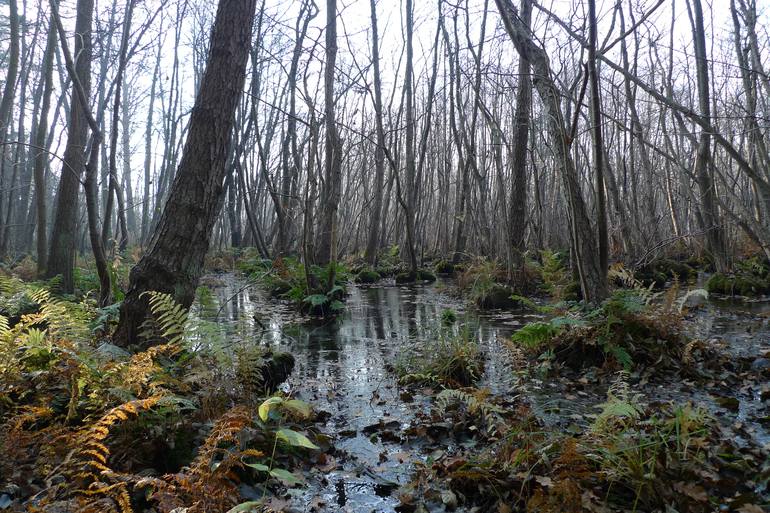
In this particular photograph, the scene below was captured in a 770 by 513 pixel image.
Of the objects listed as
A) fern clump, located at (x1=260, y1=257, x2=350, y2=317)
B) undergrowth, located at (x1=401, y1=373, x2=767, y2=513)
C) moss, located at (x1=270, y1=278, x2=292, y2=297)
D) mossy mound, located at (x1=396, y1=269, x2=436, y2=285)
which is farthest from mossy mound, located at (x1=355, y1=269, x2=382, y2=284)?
undergrowth, located at (x1=401, y1=373, x2=767, y2=513)

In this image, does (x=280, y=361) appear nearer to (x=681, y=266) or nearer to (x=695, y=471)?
(x=695, y=471)

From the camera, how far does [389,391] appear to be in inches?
176

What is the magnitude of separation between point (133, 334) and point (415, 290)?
8826 millimetres

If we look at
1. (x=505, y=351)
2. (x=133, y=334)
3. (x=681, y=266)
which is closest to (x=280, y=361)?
(x=133, y=334)

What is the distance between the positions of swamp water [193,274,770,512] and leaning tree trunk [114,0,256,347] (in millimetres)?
750

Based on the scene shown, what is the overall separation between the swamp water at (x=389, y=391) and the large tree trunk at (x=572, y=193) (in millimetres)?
1153

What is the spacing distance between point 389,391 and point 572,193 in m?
3.02

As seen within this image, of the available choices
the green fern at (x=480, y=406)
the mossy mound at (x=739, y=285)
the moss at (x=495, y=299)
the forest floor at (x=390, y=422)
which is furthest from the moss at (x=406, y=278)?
the green fern at (x=480, y=406)

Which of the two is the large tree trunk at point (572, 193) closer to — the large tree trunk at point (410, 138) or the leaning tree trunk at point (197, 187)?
the leaning tree trunk at point (197, 187)

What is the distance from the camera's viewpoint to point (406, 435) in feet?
11.3

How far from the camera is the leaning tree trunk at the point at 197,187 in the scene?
4.39 metres

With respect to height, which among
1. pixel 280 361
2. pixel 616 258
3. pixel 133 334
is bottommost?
pixel 280 361

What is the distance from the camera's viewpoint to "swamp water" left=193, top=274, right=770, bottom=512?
2.89 meters

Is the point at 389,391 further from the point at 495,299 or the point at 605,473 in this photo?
the point at 495,299
